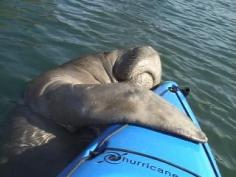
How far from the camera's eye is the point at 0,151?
577cm

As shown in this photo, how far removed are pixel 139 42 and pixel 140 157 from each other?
7404 mm

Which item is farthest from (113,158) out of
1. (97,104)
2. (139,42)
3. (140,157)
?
(139,42)

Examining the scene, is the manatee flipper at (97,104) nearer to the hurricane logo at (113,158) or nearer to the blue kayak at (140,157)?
the blue kayak at (140,157)

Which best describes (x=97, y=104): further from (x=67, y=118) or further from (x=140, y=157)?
(x=140, y=157)

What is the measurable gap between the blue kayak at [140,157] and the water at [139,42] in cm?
→ 217

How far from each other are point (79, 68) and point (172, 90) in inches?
52.9

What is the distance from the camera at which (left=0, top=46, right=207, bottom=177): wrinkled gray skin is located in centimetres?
548

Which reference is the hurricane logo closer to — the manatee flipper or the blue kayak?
the blue kayak

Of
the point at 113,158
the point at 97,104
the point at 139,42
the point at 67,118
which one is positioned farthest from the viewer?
the point at 139,42

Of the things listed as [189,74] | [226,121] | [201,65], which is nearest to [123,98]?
[226,121]

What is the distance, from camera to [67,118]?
586cm

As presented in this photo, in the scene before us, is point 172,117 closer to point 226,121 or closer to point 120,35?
point 226,121

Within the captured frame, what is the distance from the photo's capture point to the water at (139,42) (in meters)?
8.56

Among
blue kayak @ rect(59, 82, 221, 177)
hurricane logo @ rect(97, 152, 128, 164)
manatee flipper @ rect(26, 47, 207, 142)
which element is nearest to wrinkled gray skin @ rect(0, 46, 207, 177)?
manatee flipper @ rect(26, 47, 207, 142)
